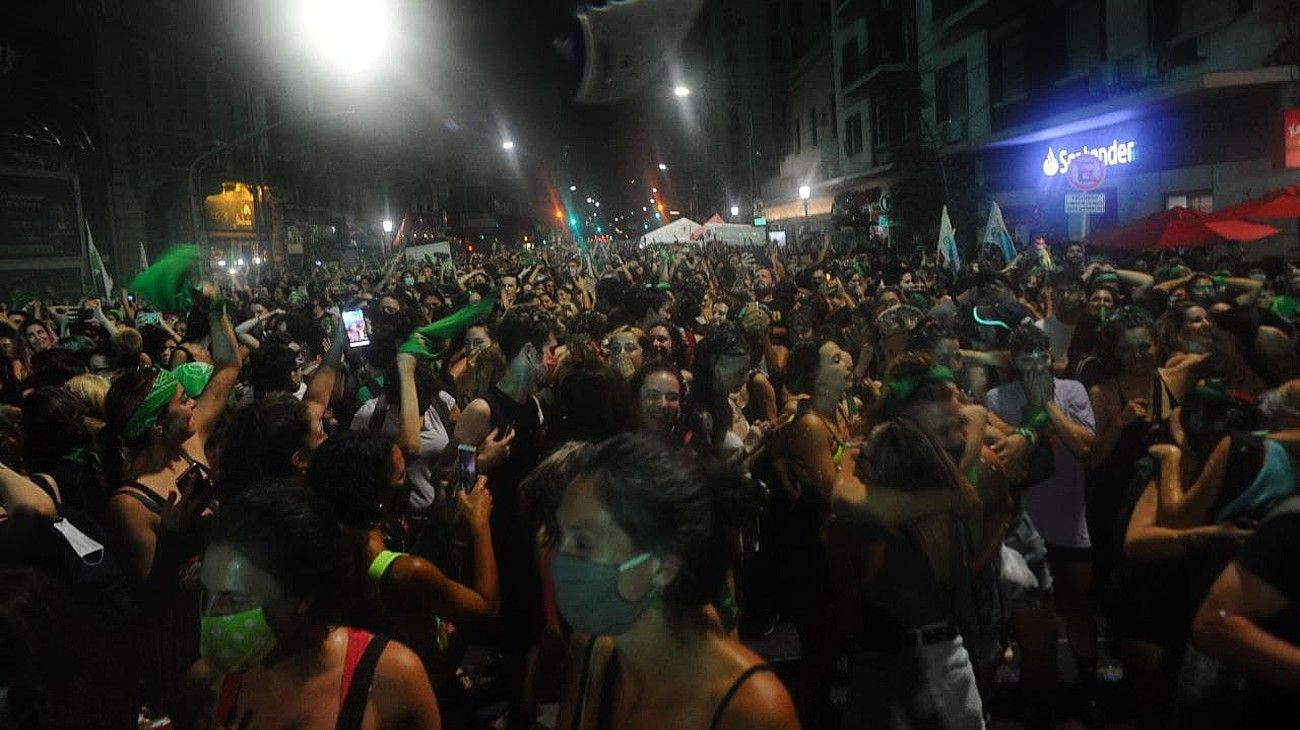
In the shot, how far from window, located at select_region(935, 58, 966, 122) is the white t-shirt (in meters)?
24.6

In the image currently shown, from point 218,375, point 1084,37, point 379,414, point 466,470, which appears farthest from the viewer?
point 1084,37

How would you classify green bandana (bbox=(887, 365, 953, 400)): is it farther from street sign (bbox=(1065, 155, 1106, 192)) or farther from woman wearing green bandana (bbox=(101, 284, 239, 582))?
street sign (bbox=(1065, 155, 1106, 192))

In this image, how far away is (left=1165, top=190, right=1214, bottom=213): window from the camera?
16.7m

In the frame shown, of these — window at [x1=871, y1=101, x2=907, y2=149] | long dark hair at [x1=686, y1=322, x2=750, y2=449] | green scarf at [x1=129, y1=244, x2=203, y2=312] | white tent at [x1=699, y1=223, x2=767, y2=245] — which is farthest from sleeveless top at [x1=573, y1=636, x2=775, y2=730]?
window at [x1=871, y1=101, x2=907, y2=149]

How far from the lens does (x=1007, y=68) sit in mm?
23688

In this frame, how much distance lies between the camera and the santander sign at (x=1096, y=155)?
1861 centimetres

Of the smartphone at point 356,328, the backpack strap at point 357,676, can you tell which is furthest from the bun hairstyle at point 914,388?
the smartphone at point 356,328

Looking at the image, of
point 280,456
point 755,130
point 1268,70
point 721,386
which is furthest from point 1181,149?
point 755,130

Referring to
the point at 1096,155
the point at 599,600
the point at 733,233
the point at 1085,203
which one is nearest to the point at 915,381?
the point at 599,600

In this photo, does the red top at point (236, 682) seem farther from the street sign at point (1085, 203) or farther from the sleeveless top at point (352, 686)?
the street sign at point (1085, 203)

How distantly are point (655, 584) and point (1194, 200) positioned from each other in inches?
746

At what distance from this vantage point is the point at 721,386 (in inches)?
184

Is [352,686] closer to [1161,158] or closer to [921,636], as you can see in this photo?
[921,636]

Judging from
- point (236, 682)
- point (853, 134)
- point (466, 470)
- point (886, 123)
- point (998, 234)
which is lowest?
point (236, 682)
